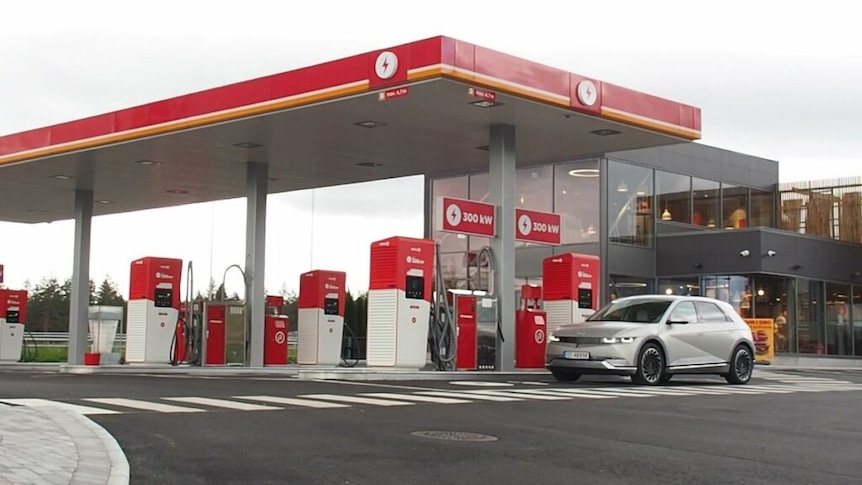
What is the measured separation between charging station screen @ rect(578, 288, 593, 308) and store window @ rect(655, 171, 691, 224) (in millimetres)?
12477

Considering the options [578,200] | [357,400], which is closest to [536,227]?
[578,200]

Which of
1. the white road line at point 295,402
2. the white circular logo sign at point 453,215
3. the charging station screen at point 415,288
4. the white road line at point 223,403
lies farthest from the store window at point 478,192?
the white road line at point 223,403

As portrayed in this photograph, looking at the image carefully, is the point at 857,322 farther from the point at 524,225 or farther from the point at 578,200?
the point at 524,225

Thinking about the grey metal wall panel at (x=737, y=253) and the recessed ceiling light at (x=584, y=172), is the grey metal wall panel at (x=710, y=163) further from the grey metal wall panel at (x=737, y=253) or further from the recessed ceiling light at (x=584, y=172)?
the grey metal wall panel at (x=737, y=253)

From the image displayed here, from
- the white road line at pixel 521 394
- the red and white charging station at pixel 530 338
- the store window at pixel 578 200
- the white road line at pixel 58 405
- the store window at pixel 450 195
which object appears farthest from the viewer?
the store window at pixel 450 195

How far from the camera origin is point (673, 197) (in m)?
35.7

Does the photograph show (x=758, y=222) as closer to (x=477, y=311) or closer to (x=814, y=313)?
(x=814, y=313)

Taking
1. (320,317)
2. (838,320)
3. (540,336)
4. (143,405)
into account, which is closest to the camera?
(143,405)

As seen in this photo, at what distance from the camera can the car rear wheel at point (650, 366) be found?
17.5m

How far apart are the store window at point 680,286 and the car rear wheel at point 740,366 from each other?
15.5 meters

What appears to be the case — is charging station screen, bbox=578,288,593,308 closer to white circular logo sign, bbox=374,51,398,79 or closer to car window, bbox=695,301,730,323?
car window, bbox=695,301,730,323

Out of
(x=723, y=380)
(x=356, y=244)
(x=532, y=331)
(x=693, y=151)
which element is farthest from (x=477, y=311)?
(x=356, y=244)

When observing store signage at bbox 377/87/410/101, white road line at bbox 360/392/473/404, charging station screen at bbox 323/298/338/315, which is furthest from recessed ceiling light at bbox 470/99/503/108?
charging station screen at bbox 323/298/338/315

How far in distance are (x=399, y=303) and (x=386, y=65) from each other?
4379mm
